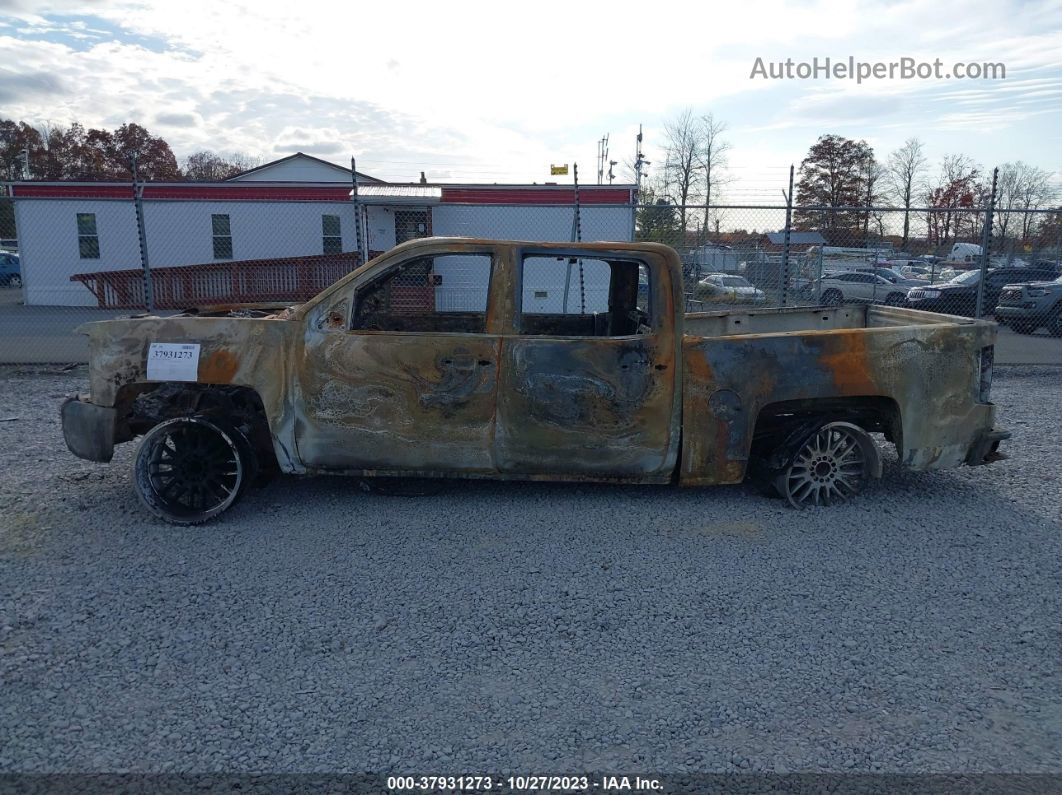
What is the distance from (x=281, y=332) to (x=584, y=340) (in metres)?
1.93

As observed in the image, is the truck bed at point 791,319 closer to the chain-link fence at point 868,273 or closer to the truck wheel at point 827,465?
the truck wheel at point 827,465

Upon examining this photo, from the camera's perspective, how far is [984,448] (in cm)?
570

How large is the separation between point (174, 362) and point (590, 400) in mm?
2640

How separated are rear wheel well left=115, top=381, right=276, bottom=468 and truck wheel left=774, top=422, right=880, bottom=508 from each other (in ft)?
11.5

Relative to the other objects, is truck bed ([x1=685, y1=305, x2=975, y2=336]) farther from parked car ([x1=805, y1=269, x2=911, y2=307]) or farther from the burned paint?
parked car ([x1=805, y1=269, x2=911, y2=307])

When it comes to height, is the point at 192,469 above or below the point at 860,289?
below


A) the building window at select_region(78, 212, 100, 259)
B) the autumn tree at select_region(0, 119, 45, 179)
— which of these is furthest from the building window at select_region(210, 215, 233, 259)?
the autumn tree at select_region(0, 119, 45, 179)

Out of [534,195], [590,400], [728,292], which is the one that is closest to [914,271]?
[728,292]

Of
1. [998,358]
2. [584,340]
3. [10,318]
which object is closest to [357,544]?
[584,340]

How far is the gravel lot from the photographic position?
300cm

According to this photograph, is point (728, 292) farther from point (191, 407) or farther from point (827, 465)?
point (191, 407)

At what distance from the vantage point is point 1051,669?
11.7ft

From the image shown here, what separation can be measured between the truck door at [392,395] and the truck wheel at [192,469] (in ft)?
1.49

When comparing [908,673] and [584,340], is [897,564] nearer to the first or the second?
[908,673]
